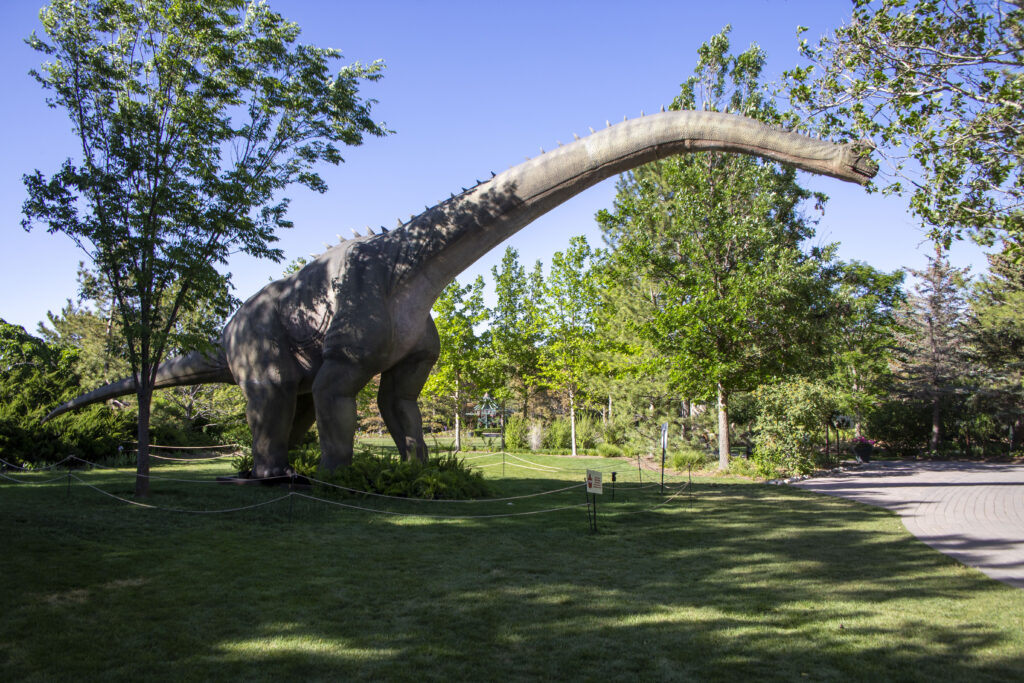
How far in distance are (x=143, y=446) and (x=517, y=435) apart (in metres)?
19.1

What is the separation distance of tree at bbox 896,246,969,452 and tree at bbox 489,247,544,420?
1472 centimetres

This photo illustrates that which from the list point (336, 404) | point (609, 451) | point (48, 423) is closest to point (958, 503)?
point (336, 404)

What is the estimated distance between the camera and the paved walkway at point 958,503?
23.5 feet

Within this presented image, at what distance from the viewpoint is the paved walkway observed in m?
7.15

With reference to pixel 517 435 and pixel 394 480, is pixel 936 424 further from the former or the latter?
pixel 394 480

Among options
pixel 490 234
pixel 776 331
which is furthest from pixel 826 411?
pixel 490 234

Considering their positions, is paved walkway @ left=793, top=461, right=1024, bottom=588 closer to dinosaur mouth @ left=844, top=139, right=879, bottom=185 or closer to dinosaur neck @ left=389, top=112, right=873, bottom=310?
dinosaur mouth @ left=844, top=139, right=879, bottom=185

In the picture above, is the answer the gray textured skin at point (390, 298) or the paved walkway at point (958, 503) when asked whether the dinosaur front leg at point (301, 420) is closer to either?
the gray textured skin at point (390, 298)

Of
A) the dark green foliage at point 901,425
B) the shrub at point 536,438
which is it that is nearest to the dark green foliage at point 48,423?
the shrub at point 536,438

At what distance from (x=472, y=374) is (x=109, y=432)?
1412cm

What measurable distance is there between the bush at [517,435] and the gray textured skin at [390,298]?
1636cm

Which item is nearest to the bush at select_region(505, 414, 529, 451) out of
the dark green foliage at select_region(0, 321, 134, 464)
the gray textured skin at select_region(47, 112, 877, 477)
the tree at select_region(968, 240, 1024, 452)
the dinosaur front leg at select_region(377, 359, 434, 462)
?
the dark green foliage at select_region(0, 321, 134, 464)

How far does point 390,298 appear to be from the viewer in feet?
32.4

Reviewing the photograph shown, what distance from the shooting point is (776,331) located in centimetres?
1745
